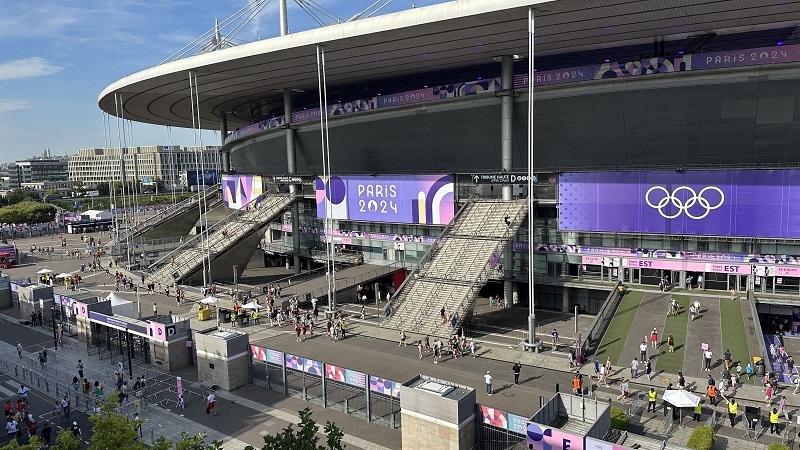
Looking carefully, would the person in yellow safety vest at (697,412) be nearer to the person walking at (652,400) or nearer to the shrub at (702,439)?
the person walking at (652,400)

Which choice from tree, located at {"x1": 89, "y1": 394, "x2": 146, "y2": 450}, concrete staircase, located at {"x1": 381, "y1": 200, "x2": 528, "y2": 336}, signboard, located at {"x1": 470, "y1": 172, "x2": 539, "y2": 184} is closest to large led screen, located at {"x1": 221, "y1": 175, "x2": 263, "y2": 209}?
concrete staircase, located at {"x1": 381, "y1": 200, "x2": 528, "y2": 336}

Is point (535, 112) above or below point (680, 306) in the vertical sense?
above

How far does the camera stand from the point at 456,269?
41.2 m

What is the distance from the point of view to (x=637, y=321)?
36688 mm

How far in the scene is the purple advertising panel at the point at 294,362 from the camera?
27109 millimetres

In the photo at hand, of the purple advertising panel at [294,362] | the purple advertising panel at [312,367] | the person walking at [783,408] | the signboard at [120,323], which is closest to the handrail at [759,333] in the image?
the person walking at [783,408]

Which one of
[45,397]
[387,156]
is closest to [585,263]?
[387,156]

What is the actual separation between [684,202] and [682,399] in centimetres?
2168

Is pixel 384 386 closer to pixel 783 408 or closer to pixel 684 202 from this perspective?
pixel 783 408

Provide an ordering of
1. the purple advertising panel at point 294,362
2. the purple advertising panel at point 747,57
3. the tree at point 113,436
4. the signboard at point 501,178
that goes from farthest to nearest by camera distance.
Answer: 1. the signboard at point 501,178
2. the purple advertising panel at point 747,57
3. the purple advertising panel at point 294,362
4. the tree at point 113,436

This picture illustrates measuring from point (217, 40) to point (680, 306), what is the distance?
49.3 m

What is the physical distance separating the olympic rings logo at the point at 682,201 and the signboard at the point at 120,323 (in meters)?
35.7

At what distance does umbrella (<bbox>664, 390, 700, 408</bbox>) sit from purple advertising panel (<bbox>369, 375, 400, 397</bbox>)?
1135cm

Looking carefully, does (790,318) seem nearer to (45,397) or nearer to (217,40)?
(45,397)
